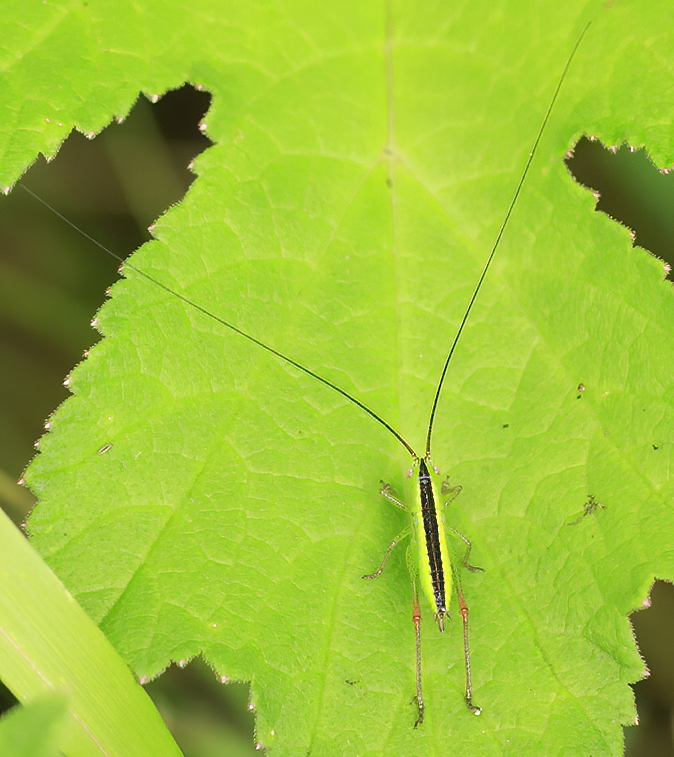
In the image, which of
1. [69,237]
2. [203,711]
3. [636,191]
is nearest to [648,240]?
[636,191]

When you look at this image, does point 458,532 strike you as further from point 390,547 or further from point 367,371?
point 367,371

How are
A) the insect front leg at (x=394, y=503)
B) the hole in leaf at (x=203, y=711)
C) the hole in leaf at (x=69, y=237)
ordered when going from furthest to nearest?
the hole in leaf at (x=69, y=237) < the hole in leaf at (x=203, y=711) < the insect front leg at (x=394, y=503)

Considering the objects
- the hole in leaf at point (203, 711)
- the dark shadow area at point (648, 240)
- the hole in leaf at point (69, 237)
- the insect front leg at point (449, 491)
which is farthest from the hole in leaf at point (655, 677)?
the hole in leaf at point (69, 237)

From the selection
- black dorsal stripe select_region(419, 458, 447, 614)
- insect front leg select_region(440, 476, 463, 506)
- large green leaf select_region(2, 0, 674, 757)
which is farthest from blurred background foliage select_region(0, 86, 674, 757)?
insect front leg select_region(440, 476, 463, 506)

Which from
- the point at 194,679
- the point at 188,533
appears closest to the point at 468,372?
the point at 188,533

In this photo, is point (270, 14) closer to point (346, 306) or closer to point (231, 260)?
point (231, 260)

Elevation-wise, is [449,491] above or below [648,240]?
below

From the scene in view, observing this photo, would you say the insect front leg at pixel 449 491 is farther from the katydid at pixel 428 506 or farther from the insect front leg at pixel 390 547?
the insect front leg at pixel 390 547

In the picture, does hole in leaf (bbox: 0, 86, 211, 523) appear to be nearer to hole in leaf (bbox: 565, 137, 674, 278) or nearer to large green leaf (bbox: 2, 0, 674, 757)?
large green leaf (bbox: 2, 0, 674, 757)
